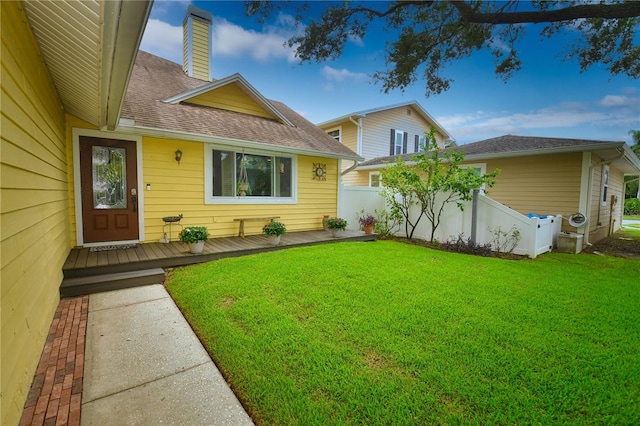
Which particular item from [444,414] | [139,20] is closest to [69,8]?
[139,20]

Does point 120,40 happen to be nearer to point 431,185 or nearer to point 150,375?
point 150,375

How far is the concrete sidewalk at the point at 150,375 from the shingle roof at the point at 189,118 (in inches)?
148

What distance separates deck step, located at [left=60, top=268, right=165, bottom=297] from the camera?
3.78 metres

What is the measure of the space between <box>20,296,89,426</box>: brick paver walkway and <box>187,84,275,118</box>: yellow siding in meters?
5.82

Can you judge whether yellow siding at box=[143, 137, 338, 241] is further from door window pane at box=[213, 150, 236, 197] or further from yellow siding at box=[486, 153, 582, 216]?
yellow siding at box=[486, 153, 582, 216]

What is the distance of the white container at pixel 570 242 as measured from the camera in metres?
6.98

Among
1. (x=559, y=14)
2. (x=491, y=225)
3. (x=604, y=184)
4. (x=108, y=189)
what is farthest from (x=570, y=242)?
(x=108, y=189)

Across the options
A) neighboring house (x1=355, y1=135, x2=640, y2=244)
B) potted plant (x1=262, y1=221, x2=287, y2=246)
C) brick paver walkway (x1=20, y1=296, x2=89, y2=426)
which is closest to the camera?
brick paver walkway (x1=20, y1=296, x2=89, y2=426)

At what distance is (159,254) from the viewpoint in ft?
16.3

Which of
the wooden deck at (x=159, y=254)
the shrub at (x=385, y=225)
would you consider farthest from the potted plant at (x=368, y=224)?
the wooden deck at (x=159, y=254)

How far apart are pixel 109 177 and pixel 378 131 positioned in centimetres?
1251

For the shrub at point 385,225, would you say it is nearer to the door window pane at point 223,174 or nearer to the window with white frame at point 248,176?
the window with white frame at point 248,176

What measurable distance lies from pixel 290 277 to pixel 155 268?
229 centimetres

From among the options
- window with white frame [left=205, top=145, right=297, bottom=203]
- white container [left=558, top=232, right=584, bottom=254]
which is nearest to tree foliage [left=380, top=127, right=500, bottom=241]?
white container [left=558, top=232, right=584, bottom=254]
